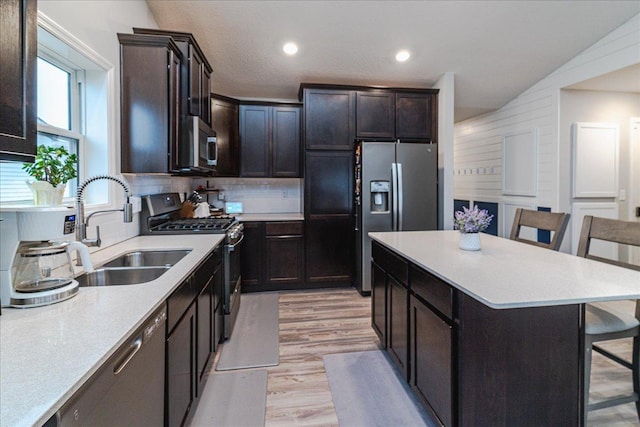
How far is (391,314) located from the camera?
7.14 ft

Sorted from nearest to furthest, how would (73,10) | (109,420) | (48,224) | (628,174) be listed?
(109,420) → (48,224) → (73,10) → (628,174)

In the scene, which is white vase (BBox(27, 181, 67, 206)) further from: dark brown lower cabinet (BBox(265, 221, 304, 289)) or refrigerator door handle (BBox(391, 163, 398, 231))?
refrigerator door handle (BBox(391, 163, 398, 231))

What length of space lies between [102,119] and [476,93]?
446cm

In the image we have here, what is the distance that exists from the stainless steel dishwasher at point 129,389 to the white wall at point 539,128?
4.50m

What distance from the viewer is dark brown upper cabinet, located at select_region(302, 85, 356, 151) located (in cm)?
388

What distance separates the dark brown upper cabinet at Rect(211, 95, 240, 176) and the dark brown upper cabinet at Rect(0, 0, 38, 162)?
9.75 feet

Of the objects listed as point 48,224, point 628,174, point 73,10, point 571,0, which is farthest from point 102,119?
point 628,174

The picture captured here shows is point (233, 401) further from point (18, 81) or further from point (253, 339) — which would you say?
point (18, 81)

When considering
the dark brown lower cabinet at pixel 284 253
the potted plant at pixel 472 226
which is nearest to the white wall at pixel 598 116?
the potted plant at pixel 472 226

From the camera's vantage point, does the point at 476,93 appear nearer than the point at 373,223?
No

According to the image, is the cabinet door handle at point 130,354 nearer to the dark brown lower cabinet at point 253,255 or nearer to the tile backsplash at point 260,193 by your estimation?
the dark brown lower cabinet at point 253,255

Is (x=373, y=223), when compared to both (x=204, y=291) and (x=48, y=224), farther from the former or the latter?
(x=48, y=224)

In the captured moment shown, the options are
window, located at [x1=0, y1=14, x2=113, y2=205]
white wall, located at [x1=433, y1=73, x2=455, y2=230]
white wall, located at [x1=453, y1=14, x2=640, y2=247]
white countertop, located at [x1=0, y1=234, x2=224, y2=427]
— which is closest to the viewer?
white countertop, located at [x1=0, y1=234, x2=224, y2=427]

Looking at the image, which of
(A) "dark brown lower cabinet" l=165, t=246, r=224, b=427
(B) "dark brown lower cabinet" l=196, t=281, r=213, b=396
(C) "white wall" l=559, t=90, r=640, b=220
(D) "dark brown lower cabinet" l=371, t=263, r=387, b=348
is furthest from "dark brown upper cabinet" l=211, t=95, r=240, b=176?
(C) "white wall" l=559, t=90, r=640, b=220
